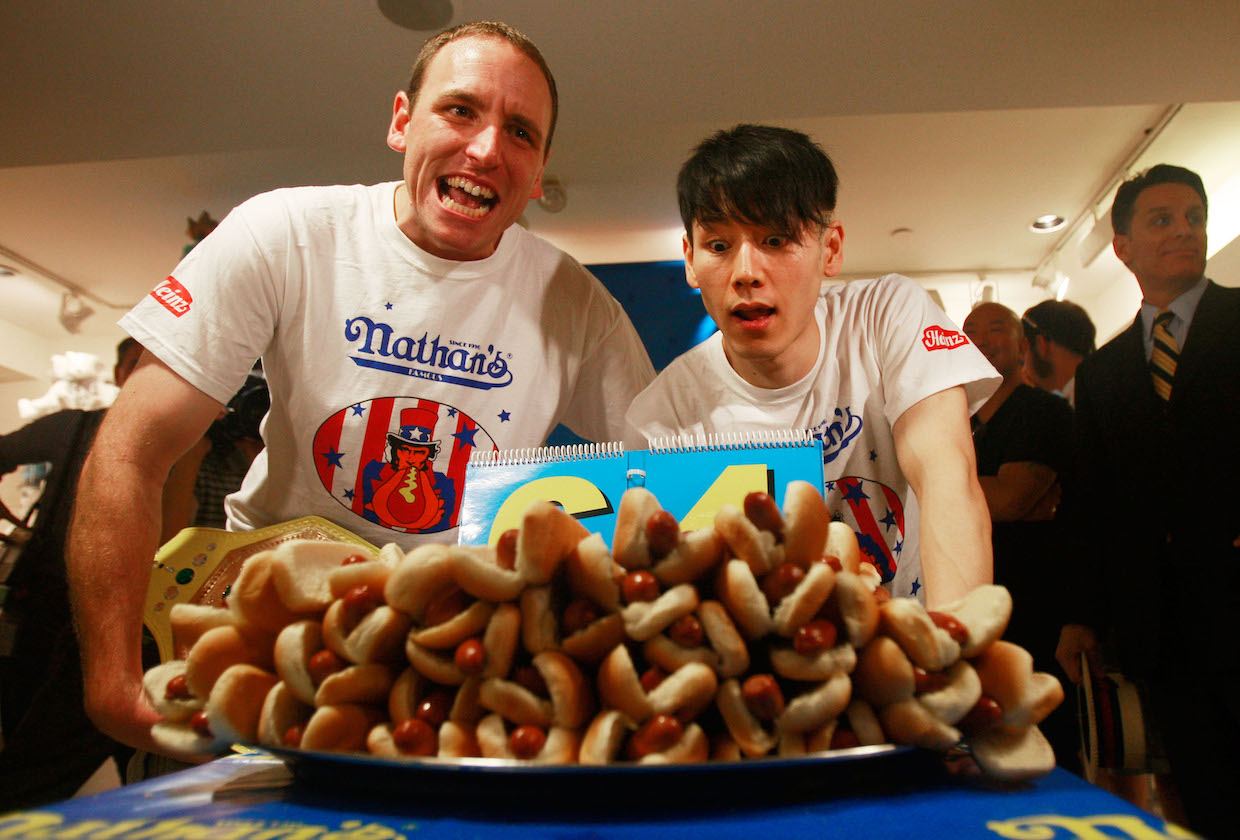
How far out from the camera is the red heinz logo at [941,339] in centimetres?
104

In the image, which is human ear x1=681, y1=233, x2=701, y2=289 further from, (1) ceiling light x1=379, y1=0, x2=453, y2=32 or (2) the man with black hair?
(1) ceiling light x1=379, y1=0, x2=453, y2=32

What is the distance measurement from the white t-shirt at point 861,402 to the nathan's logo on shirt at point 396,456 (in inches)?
11.7

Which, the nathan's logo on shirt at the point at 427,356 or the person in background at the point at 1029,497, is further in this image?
the person in background at the point at 1029,497

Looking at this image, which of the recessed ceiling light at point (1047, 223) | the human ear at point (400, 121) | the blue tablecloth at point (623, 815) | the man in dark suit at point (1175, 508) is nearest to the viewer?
the blue tablecloth at point (623, 815)

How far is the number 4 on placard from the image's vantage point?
78 cm

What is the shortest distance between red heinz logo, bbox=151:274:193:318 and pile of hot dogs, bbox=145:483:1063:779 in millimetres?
835

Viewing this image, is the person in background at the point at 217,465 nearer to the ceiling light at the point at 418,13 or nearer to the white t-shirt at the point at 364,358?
the white t-shirt at the point at 364,358

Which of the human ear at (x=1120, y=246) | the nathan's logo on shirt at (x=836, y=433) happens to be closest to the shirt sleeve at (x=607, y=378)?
the nathan's logo on shirt at (x=836, y=433)

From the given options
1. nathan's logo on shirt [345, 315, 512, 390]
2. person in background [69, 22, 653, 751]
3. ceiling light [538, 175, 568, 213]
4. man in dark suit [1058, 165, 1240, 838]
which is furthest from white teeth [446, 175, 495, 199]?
ceiling light [538, 175, 568, 213]

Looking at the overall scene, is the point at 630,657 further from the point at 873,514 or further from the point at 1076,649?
the point at 1076,649

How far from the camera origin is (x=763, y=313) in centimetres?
103

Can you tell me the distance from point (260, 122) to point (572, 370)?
1.67 m

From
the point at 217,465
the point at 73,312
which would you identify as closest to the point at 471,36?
the point at 217,465

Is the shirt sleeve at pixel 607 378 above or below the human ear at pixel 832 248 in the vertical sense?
below
